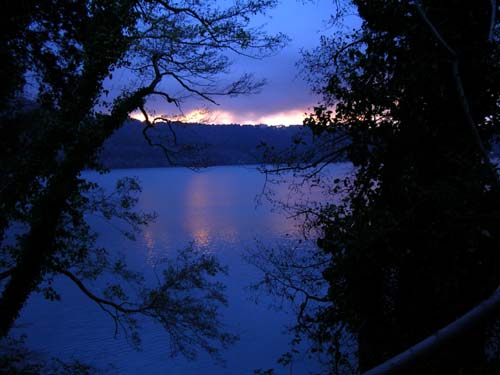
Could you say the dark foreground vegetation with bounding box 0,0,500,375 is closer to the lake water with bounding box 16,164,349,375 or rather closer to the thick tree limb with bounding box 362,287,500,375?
the lake water with bounding box 16,164,349,375

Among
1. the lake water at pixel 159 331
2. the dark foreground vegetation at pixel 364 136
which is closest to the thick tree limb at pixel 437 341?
the dark foreground vegetation at pixel 364 136

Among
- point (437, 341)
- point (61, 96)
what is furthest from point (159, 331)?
point (437, 341)

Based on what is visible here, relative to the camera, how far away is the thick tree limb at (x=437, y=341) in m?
1.23

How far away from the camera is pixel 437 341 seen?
4.21 ft

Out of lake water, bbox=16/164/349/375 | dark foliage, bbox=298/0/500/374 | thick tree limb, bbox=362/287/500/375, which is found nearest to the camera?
thick tree limb, bbox=362/287/500/375

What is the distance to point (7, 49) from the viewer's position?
5.95m

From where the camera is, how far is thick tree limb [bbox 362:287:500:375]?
4.03 ft

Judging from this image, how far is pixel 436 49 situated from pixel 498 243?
3247 millimetres

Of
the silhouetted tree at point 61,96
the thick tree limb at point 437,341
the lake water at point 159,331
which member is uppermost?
the silhouetted tree at point 61,96

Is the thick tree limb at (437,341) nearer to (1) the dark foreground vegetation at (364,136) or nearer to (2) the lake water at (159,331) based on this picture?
(1) the dark foreground vegetation at (364,136)

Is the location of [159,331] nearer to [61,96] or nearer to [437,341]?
[61,96]

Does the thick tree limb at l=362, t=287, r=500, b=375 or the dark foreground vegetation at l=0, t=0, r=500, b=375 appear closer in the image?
the thick tree limb at l=362, t=287, r=500, b=375

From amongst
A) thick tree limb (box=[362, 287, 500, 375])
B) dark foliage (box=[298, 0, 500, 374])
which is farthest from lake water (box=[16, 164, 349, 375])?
thick tree limb (box=[362, 287, 500, 375])

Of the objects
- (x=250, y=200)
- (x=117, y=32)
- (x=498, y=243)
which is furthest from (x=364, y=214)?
(x=250, y=200)
